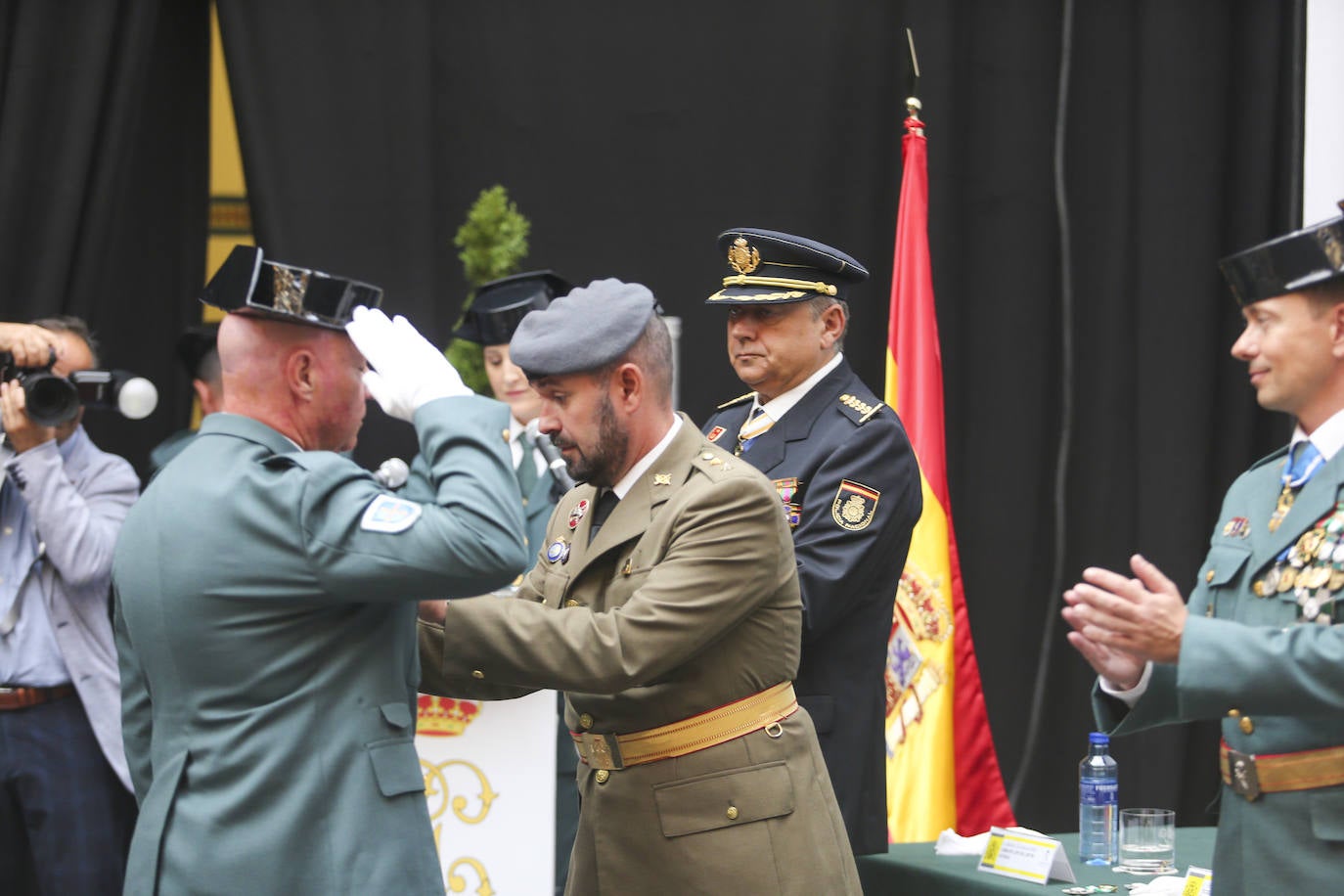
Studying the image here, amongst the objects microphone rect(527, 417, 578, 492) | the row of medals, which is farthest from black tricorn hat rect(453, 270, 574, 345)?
the row of medals

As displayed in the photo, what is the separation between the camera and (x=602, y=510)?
2221mm

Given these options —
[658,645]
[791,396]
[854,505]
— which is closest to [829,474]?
[854,505]

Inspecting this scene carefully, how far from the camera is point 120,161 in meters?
3.99

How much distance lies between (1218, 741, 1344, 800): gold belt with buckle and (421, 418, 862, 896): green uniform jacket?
54cm

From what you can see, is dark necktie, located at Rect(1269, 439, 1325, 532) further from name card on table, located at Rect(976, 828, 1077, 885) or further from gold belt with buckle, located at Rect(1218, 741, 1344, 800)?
name card on table, located at Rect(976, 828, 1077, 885)

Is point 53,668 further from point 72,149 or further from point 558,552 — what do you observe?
point 558,552

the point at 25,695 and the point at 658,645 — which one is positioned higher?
the point at 658,645

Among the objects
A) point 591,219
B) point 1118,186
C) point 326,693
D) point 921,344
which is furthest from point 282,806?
point 1118,186

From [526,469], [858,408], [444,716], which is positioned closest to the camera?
[858,408]

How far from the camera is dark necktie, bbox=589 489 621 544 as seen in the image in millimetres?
2201

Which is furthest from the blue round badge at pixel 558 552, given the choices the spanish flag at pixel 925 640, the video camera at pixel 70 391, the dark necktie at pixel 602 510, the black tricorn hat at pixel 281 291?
the spanish flag at pixel 925 640

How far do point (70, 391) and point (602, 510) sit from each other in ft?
4.97

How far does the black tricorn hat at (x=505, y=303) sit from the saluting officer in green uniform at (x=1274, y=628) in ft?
6.79

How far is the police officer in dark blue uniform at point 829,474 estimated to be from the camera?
2697 millimetres
